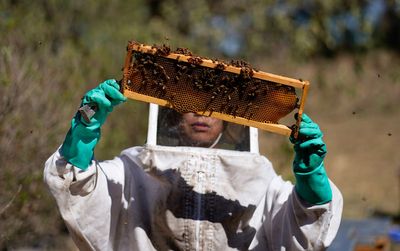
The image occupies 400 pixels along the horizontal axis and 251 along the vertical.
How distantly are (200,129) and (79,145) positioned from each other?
637 millimetres

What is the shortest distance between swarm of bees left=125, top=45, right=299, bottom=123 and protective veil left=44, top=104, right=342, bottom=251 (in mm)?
311

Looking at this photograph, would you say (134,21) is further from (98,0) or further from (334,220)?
(334,220)

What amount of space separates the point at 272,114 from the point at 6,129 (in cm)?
187

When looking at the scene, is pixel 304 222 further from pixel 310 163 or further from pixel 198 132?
pixel 198 132

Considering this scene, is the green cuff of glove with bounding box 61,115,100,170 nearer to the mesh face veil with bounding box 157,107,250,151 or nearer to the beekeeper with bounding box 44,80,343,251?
→ the beekeeper with bounding box 44,80,343,251

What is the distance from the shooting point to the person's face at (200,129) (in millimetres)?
3457

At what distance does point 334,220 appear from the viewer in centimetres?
327

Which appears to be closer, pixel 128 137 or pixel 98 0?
pixel 128 137

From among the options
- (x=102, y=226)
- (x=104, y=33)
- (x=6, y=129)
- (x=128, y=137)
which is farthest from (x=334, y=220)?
(x=104, y=33)

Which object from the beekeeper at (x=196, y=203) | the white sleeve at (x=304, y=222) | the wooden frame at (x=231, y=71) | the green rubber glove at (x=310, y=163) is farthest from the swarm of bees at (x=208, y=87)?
the white sleeve at (x=304, y=222)

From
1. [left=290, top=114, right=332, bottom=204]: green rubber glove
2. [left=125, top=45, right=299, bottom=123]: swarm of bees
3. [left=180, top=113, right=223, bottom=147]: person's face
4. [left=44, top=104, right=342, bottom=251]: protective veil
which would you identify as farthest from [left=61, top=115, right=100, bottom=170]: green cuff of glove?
[left=290, top=114, right=332, bottom=204]: green rubber glove

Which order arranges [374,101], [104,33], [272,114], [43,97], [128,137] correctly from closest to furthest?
[272,114] → [43,97] → [128,137] → [104,33] → [374,101]

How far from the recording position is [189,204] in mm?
3422

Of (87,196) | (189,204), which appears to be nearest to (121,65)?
(189,204)
